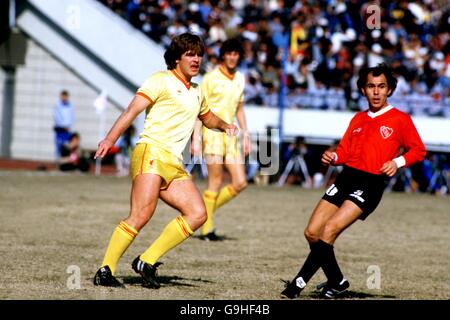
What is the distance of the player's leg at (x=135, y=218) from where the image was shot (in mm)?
9258

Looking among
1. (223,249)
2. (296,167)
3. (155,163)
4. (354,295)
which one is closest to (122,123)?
(155,163)

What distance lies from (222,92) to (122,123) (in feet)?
16.9

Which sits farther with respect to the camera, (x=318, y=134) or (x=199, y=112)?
(x=318, y=134)

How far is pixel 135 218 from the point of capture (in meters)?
9.31

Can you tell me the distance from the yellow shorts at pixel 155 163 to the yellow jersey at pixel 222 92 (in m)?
4.65

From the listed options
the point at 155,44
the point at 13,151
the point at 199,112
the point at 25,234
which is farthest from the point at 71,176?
the point at 199,112

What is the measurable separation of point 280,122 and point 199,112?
16622 millimetres

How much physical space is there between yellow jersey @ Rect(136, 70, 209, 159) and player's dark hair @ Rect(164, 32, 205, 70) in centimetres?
11

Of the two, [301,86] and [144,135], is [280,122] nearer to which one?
[301,86]

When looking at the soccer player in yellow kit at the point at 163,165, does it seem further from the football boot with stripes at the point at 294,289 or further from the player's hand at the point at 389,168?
the player's hand at the point at 389,168

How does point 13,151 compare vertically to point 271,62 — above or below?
below

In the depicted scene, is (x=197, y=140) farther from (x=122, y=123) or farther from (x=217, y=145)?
(x=122, y=123)

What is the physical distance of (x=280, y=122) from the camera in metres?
26.3

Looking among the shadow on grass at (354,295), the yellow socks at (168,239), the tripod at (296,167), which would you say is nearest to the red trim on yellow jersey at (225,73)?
the yellow socks at (168,239)
